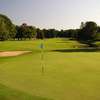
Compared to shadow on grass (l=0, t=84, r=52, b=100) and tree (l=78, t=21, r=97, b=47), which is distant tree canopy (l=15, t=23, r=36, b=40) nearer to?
tree (l=78, t=21, r=97, b=47)

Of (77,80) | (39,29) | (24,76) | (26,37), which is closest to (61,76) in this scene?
(77,80)

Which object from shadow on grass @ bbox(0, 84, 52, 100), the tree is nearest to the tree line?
the tree

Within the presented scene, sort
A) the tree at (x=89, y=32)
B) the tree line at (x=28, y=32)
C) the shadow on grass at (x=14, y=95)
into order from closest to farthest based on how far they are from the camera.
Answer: the shadow on grass at (x=14, y=95) → the tree line at (x=28, y=32) → the tree at (x=89, y=32)

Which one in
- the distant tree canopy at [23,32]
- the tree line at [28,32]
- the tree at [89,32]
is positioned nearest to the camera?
the tree line at [28,32]

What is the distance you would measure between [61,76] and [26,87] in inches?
127

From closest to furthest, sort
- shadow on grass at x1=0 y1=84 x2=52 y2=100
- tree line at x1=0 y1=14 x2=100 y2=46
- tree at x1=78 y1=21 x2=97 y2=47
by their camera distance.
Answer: shadow on grass at x1=0 y1=84 x2=52 y2=100, tree line at x1=0 y1=14 x2=100 y2=46, tree at x1=78 y1=21 x2=97 y2=47

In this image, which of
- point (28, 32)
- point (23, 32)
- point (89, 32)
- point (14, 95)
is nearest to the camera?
point (14, 95)

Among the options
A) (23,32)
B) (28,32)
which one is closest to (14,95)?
(23,32)

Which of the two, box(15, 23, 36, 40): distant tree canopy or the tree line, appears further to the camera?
box(15, 23, 36, 40): distant tree canopy

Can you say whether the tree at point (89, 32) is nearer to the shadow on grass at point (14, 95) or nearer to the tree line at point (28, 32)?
the tree line at point (28, 32)

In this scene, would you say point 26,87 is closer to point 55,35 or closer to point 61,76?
point 61,76

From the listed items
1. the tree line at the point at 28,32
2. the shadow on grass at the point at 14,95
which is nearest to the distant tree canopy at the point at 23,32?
the tree line at the point at 28,32

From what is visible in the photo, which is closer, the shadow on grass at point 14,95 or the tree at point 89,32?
the shadow on grass at point 14,95

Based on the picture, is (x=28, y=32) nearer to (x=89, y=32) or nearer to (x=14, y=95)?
(x=89, y=32)
